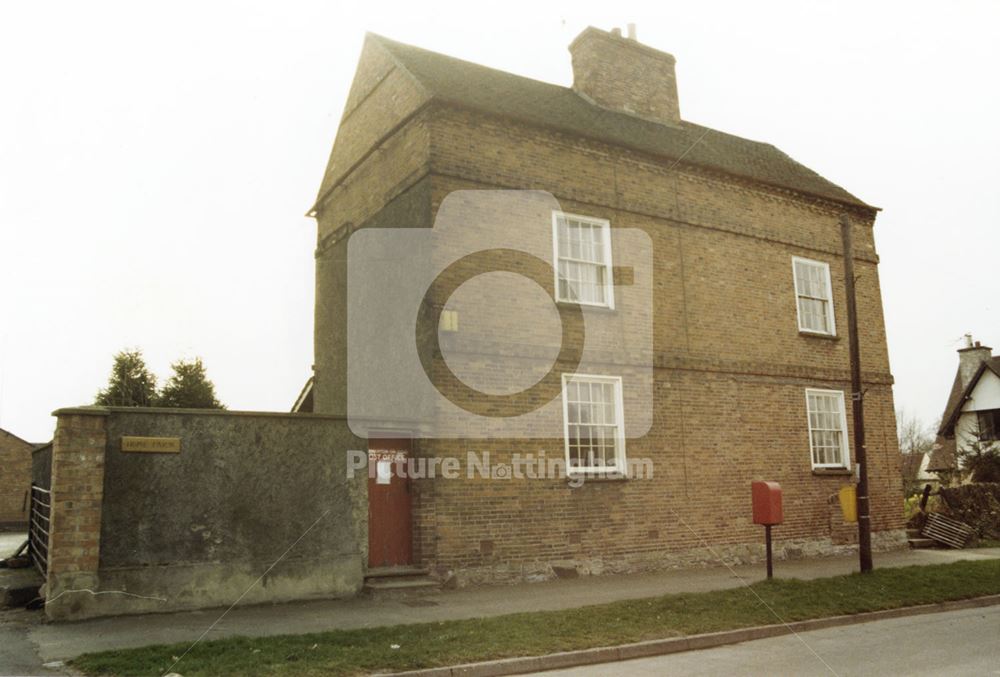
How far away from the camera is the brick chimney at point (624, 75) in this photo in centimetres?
1770

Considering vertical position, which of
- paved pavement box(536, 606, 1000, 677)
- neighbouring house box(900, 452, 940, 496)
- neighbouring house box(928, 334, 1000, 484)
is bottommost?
paved pavement box(536, 606, 1000, 677)

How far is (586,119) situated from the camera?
15852 millimetres

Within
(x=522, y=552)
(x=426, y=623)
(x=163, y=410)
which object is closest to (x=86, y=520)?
(x=163, y=410)

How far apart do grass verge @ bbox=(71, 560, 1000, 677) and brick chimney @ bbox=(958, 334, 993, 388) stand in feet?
107

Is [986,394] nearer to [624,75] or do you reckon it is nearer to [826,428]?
[826,428]

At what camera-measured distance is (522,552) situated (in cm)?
1274

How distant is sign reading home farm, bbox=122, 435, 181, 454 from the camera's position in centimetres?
1002

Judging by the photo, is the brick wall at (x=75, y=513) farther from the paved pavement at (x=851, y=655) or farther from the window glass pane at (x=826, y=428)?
the window glass pane at (x=826, y=428)

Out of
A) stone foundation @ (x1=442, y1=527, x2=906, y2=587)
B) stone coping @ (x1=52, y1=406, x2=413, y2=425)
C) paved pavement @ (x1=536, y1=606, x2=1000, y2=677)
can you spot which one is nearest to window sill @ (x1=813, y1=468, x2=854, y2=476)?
stone foundation @ (x1=442, y1=527, x2=906, y2=587)

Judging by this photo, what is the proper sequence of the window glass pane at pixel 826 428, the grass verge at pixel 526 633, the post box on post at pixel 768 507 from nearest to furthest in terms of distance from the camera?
the grass verge at pixel 526 633 → the post box on post at pixel 768 507 → the window glass pane at pixel 826 428

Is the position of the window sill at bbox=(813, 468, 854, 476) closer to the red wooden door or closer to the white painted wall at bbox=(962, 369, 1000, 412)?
the red wooden door

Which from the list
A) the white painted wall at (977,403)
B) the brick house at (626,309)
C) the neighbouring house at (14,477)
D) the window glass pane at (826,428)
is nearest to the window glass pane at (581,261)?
the brick house at (626,309)

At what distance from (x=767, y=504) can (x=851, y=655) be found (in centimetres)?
434

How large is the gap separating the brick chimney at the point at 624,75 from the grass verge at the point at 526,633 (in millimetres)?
11200
